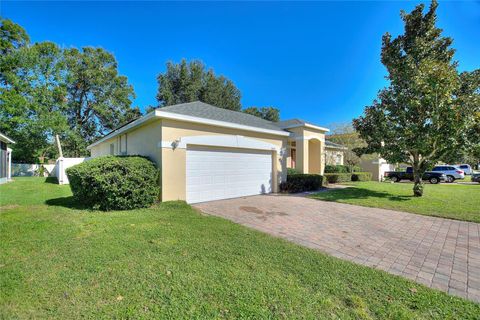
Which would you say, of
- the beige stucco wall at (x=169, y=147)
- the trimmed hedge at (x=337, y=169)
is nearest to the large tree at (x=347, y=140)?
the trimmed hedge at (x=337, y=169)

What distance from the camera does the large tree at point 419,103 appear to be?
361 inches

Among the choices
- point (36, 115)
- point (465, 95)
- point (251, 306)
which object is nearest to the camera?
point (251, 306)

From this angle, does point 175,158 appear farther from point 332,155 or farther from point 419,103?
point 332,155

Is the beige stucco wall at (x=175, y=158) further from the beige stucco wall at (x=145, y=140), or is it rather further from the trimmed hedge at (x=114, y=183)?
the trimmed hedge at (x=114, y=183)

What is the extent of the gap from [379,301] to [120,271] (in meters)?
3.47

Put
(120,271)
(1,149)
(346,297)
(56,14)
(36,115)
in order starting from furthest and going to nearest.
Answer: (36,115), (1,149), (56,14), (120,271), (346,297)

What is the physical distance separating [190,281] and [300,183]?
34.1 ft

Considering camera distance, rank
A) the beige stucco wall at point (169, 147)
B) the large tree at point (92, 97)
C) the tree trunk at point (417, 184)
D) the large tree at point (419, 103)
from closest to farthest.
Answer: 1. the beige stucco wall at point (169, 147)
2. the large tree at point (419, 103)
3. the tree trunk at point (417, 184)
4. the large tree at point (92, 97)

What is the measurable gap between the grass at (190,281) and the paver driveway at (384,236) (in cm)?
50

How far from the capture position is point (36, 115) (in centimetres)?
2270

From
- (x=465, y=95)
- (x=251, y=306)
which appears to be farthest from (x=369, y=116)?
(x=251, y=306)

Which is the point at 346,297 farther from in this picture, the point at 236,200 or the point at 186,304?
the point at 236,200

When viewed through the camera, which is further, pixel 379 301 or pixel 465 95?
pixel 465 95

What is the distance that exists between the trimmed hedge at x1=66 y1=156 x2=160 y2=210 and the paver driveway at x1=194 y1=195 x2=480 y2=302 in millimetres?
2025
